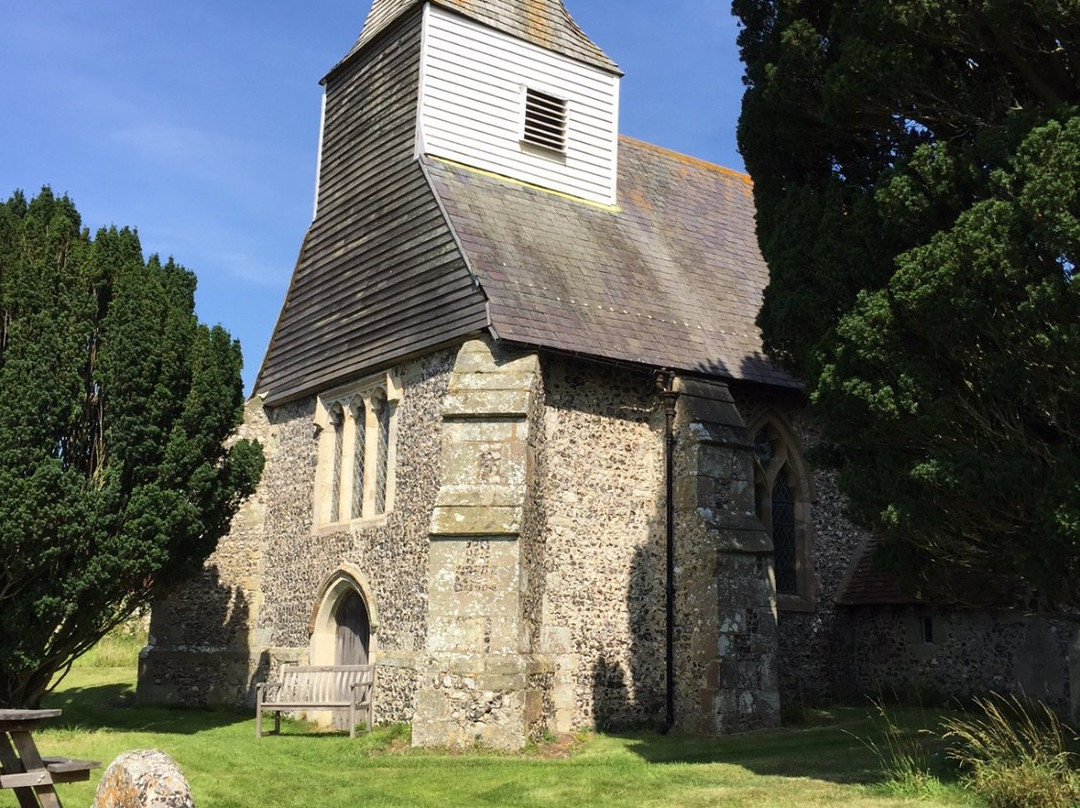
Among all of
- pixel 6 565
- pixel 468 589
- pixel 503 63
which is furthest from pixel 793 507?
pixel 6 565

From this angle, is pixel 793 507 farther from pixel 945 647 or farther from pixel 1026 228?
pixel 1026 228

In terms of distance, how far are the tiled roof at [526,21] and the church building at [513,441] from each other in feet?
0.23

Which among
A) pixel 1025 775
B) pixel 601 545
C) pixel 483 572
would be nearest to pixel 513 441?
pixel 483 572

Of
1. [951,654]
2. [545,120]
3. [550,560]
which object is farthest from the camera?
[545,120]

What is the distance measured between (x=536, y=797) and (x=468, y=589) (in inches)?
140

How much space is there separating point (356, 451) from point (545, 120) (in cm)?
671

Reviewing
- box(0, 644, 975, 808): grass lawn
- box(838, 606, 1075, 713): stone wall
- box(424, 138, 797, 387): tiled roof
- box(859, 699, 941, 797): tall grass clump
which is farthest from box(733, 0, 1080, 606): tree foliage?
box(838, 606, 1075, 713): stone wall

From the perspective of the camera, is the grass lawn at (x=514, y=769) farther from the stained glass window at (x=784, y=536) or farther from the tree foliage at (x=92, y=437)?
the stained glass window at (x=784, y=536)

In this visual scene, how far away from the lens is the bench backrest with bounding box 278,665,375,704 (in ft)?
46.5

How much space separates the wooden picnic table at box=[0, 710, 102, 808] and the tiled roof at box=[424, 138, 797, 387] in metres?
7.78

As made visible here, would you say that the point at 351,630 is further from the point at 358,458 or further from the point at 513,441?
the point at 513,441

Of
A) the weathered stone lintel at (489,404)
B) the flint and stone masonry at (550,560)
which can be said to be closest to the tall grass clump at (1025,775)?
the flint and stone masonry at (550,560)

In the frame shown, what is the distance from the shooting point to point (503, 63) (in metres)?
18.0

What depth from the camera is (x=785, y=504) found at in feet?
56.3
